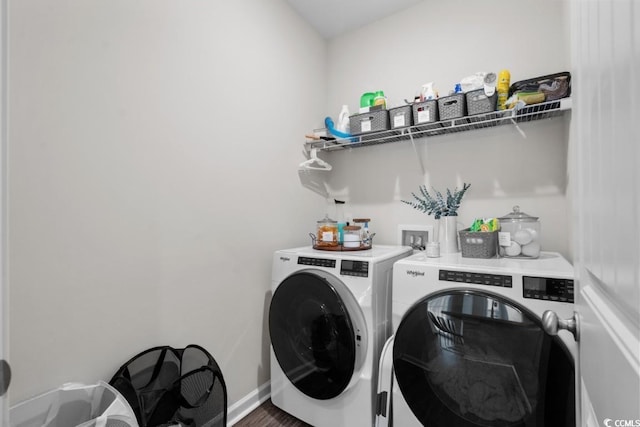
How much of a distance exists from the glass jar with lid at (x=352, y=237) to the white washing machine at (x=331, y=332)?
0.22 metres

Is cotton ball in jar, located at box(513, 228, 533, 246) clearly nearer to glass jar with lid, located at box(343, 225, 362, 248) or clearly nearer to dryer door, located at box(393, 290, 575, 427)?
dryer door, located at box(393, 290, 575, 427)

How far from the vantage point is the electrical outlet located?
6.16 feet

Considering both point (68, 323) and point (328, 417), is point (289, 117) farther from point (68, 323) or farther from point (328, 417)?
point (328, 417)

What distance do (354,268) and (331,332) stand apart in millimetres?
326

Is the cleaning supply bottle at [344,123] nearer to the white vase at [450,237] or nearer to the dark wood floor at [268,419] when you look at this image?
the white vase at [450,237]

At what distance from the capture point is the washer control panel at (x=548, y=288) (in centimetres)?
92

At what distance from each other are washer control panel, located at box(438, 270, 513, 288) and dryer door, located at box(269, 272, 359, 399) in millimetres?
474

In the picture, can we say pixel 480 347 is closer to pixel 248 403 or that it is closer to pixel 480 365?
pixel 480 365

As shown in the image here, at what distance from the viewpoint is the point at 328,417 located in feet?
4.66

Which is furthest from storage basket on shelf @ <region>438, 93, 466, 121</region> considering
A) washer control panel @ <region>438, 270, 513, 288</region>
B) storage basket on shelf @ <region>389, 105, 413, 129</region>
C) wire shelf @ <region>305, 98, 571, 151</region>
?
washer control panel @ <region>438, 270, 513, 288</region>

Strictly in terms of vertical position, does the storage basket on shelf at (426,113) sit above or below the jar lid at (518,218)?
above

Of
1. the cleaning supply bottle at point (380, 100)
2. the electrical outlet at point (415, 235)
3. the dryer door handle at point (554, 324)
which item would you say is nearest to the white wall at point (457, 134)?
the electrical outlet at point (415, 235)

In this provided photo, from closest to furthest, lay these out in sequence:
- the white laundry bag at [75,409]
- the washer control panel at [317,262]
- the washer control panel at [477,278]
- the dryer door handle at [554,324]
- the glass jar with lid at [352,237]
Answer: the dryer door handle at [554,324]
the white laundry bag at [75,409]
the washer control panel at [477,278]
the washer control panel at [317,262]
the glass jar with lid at [352,237]

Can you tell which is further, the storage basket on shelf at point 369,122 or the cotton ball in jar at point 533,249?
the storage basket on shelf at point 369,122
